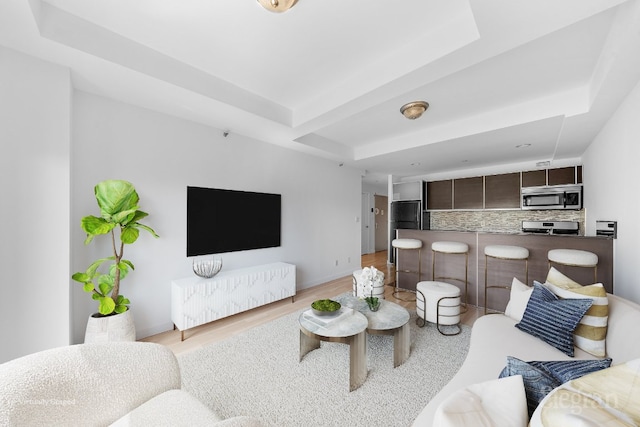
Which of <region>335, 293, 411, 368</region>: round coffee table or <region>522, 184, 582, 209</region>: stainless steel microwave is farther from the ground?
<region>522, 184, 582, 209</region>: stainless steel microwave

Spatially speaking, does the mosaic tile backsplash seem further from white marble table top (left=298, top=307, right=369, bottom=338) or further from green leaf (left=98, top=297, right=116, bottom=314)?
green leaf (left=98, top=297, right=116, bottom=314)

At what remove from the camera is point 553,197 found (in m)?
4.29

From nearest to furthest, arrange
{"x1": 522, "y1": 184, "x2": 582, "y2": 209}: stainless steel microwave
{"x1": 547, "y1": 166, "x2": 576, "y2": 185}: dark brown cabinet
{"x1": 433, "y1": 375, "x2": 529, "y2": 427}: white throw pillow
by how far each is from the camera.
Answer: {"x1": 433, "y1": 375, "x2": 529, "y2": 427}: white throw pillow, {"x1": 522, "y1": 184, "x2": 582, "y2": 209}: stainless steel microwave, {"x1": 547, "y1": 166, "x2": 576, "y2": 185}: dark brown cabinet

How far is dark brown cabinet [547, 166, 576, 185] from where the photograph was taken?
13.9ft

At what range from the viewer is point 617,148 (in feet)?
7.37

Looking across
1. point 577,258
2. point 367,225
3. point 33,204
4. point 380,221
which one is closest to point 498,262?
point 577,258

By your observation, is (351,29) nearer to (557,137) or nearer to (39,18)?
(39,18)

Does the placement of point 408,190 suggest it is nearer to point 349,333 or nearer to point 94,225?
point 349,333

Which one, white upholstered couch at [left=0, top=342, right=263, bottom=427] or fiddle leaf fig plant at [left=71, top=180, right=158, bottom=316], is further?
fiddle leaf fig plant at [left=71, top=180, right=158, bottom=316]

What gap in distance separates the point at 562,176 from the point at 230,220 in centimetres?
560

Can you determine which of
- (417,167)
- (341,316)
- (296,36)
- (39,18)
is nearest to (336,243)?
(417,167)

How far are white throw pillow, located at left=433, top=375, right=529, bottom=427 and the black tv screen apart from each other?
2864mm

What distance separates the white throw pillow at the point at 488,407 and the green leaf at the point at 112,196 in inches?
96.7

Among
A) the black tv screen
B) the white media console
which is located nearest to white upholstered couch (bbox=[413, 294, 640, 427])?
the white media console
